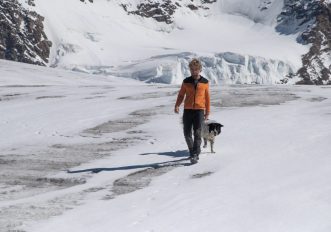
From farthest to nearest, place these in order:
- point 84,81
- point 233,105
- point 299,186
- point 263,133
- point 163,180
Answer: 1. point 84,81
2. point 233,105
3. point 263,133
4. point 163,180
5. point 299,186

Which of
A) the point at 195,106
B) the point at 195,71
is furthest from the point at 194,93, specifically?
the point at 195,71

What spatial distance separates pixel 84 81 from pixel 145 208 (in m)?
41.3

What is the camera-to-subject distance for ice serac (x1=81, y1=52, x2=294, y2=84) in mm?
161250

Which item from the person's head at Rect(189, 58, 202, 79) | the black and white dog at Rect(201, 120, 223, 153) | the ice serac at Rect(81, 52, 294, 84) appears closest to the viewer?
the person's head at Rect(189, 58, 202, 79)

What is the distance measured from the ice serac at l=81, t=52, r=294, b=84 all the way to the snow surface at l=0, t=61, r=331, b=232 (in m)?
138

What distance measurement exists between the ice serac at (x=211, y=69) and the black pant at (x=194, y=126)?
14428cm

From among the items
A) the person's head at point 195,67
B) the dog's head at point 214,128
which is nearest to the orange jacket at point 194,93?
the person's head at point 195,67

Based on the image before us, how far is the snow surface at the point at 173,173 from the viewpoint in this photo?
26.9 ft

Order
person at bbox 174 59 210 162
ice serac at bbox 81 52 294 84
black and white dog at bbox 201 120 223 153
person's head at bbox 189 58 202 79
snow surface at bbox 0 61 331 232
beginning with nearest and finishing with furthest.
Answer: snow surface at bbox 0 61 331 232
person's head at bbox 189 58 202 79
person at bbox 174 59 210 162
black and white dog at bbox 201 120 223 153
ice serac at bbox 81 52 294 84

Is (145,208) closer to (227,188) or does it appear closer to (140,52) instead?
(227,188)

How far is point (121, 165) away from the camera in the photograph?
1213 cm

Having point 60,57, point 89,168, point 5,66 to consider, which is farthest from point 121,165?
point 60,57

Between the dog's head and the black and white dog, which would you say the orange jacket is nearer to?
the black and white dog

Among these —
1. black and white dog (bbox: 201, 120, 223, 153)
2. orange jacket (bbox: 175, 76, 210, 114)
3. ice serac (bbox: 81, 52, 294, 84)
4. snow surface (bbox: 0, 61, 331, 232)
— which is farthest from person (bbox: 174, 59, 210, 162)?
ice serac (bbox: 81, 52, 294, 84)
